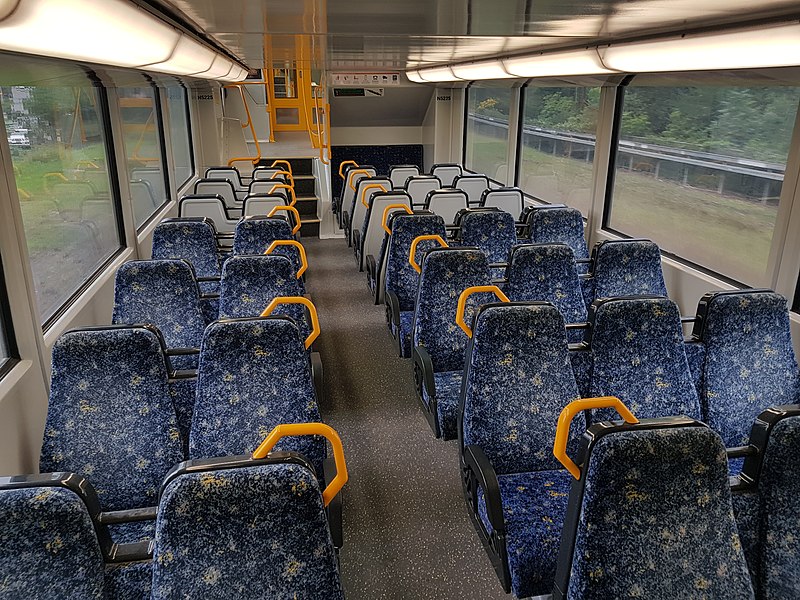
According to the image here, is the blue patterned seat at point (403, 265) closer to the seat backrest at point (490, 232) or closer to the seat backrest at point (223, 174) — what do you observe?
the seat backrest at point (490, 232)

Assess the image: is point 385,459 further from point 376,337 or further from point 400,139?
point 400,139

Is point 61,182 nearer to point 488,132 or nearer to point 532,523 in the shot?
point 532,523

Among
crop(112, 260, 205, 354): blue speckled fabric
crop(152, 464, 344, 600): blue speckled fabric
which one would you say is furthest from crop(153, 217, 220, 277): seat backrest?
crop(152, 464, 344, 600): blue speckled fabric

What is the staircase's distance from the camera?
8.96 metres

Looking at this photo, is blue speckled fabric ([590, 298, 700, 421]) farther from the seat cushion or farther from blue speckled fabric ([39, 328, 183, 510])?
blue speckled fabric ([39, 328, 183, 510])

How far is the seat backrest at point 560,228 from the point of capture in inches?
189

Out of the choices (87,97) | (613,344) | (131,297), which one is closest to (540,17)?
(613,344)

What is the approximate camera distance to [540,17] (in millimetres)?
2361

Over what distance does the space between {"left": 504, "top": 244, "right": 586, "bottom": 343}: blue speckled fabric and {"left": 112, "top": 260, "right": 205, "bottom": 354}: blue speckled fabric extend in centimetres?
169

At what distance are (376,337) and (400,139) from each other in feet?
22.7

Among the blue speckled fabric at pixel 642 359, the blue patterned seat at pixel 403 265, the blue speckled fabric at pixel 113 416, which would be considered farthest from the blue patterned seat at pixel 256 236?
the blue speckled fabric at pixel 642 359

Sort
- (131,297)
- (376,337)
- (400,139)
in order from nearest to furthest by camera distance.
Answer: (131,297) < (376,337) < (400,139)

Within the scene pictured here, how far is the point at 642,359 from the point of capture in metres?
2.56

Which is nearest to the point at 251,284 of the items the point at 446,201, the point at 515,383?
the point at 515,383
